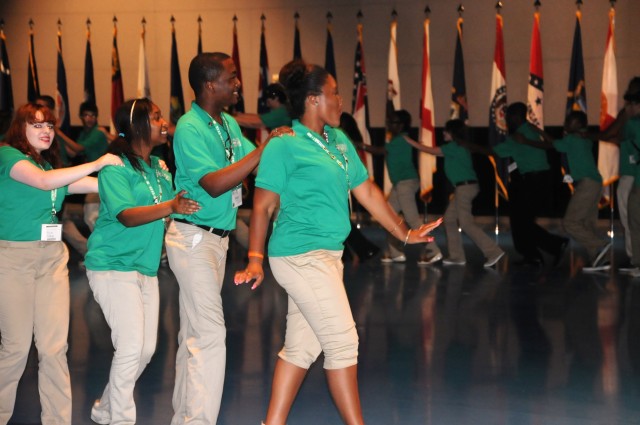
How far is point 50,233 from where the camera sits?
12.9ft

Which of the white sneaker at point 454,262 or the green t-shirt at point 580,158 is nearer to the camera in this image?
the green t-shirt at point 580,158

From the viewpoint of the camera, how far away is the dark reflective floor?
458 centimetres

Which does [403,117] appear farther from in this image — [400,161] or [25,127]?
[25,127]

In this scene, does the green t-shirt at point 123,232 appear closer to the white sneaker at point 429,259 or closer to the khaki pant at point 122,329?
the khaki pant at point 122,329

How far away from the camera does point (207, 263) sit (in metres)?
3.92

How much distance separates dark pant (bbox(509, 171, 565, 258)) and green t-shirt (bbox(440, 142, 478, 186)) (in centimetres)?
51

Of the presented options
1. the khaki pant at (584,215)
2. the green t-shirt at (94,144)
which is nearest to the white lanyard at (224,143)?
the khaki pant at (584,215)

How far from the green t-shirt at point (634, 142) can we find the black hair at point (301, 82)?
5905 mm

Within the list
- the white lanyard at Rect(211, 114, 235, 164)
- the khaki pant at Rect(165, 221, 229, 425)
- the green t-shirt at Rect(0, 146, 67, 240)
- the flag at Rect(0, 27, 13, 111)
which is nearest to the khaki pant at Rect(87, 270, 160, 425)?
the khaki pant at Rect(165, 221, 229, 425)

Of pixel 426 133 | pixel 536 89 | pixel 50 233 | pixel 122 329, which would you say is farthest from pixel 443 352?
pixel 426 133

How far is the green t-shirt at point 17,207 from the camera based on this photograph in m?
3.92

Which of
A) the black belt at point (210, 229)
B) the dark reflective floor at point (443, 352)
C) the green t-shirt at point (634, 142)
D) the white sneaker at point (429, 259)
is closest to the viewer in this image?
the black belt at point (210, 229)

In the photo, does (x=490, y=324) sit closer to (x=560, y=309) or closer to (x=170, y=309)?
(x=560, y=309)

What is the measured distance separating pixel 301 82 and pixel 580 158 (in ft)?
20.7
